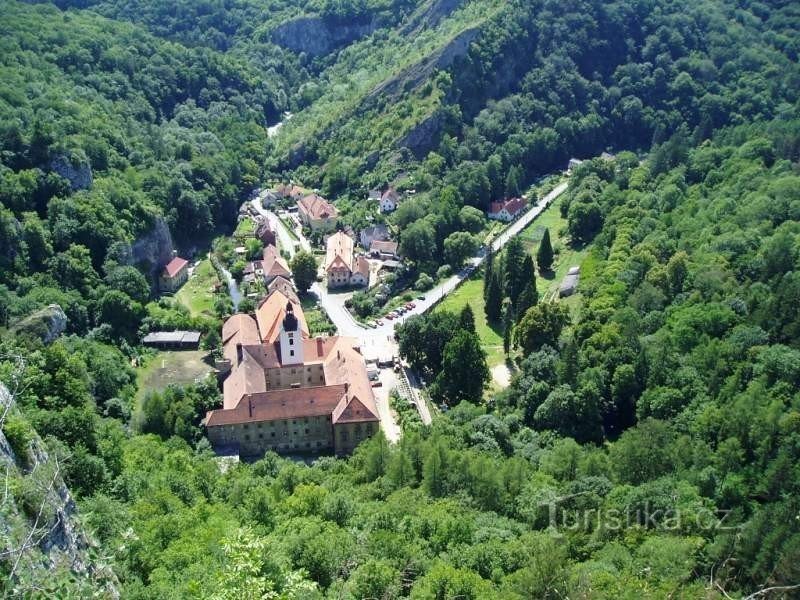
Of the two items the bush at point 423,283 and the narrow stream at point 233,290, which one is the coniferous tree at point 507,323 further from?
the narrow stream at point 233,290

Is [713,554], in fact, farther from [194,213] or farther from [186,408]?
[194,213]

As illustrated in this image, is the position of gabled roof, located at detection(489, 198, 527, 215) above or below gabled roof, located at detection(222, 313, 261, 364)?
below

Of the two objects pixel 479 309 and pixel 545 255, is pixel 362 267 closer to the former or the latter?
pixel 479 309

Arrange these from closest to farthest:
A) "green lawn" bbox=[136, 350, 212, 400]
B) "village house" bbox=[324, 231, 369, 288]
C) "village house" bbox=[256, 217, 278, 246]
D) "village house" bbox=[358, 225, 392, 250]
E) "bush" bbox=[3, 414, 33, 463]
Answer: "bush" bbox=[3, 414, 33, 463] < "green lawn" bbox=[136, 350, 212, 400] < "village house" bbox=[324, 231, 369, 288] < "village house" bbox=[256, 217, 278, 246] < "village house" bbox=[358, 225, 392, 250]

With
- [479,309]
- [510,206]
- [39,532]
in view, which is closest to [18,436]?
[39,532]

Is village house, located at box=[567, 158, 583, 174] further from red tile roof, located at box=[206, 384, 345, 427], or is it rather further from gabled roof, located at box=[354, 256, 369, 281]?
red tile roof, located at box=[206, 384, 345, 427]

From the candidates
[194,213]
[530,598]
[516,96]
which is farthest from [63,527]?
[516,96]

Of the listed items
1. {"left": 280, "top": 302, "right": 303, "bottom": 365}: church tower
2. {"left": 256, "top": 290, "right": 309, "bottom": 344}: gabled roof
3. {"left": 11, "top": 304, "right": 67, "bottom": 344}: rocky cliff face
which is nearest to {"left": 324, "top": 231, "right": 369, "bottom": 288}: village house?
{"left": 256, "top": 290, "right": 309, "bottom": 344}: gabled roof
